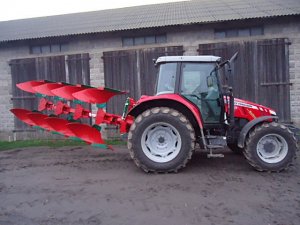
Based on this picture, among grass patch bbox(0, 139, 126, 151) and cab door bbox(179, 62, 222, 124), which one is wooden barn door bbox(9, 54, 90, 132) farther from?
cab door bbox(179, 62, 222, 124)

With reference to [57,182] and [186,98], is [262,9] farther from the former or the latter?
[57,182]

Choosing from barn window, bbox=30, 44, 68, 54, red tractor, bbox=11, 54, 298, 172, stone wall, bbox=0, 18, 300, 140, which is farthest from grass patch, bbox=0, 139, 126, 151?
barn window, bbox=30, 44, 68, 54

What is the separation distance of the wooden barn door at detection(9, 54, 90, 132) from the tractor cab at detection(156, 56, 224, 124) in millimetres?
4536

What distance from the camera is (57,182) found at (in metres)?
4.36

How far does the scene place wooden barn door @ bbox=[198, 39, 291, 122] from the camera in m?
7.71

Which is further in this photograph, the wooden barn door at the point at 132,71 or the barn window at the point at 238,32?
the wooden barn door at the point at 132,71

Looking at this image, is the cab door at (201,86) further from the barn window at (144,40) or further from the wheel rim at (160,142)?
the barn window at (144,40)

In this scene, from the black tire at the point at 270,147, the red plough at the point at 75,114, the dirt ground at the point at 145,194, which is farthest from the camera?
the red plough at the point at 75,114

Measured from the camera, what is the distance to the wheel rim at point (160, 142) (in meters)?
4.68

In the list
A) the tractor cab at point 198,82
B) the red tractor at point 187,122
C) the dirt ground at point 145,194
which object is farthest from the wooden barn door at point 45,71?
the tractor cab at point 198,82

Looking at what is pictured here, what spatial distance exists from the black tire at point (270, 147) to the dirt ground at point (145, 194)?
183 millimetres

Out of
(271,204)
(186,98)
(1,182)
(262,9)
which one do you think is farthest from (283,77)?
(1,182)

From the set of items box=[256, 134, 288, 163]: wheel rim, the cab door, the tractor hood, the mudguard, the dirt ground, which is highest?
the cab door

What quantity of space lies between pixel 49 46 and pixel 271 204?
8.39 metres
